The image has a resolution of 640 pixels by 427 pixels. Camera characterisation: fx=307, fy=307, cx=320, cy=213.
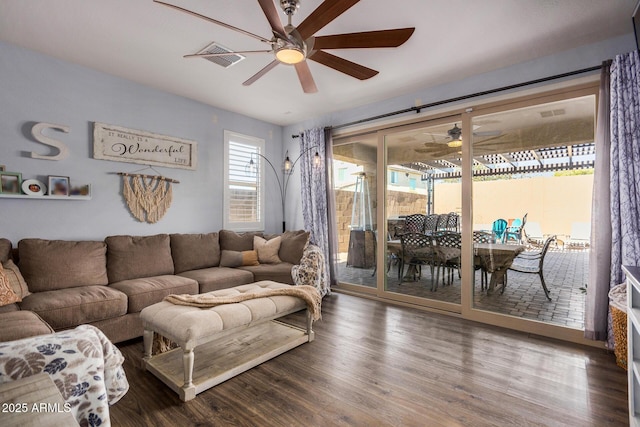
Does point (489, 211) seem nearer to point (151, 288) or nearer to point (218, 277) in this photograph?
point (218, 277)

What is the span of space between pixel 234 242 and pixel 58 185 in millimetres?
1965

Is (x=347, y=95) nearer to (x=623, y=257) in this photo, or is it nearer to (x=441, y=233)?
(x=441, y=233)

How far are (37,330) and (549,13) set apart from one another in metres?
4.16

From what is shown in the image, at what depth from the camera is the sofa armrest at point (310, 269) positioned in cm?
385

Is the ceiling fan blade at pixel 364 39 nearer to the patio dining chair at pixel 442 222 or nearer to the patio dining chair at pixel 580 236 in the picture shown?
the patio dining chair at pixel 442 222

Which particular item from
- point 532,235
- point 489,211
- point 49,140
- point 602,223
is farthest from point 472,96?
point 49,140

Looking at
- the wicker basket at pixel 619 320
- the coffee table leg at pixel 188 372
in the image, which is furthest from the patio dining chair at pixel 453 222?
the coffee table leg at pixel 188 372

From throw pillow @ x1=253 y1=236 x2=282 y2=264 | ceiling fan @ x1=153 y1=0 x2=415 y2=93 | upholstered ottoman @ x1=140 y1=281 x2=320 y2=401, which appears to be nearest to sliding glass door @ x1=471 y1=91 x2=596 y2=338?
ceiling fan @ x1=153 y1=0 x2=415 y2=93

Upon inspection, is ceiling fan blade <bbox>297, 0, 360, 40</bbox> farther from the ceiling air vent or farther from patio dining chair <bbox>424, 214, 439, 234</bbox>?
patio dining chair <bbox>424, 214, 439, 234</bbox>

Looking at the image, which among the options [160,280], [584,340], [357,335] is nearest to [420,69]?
[357,335]

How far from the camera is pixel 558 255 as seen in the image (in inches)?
123

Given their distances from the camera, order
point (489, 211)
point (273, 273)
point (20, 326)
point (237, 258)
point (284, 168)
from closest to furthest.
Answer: point (20, 326)
point (489, 211)
point (273, 273)
point (237, 258)
point (284, 168)

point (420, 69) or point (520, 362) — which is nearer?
point (520, 362)

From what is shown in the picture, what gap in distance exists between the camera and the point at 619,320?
240 cm
